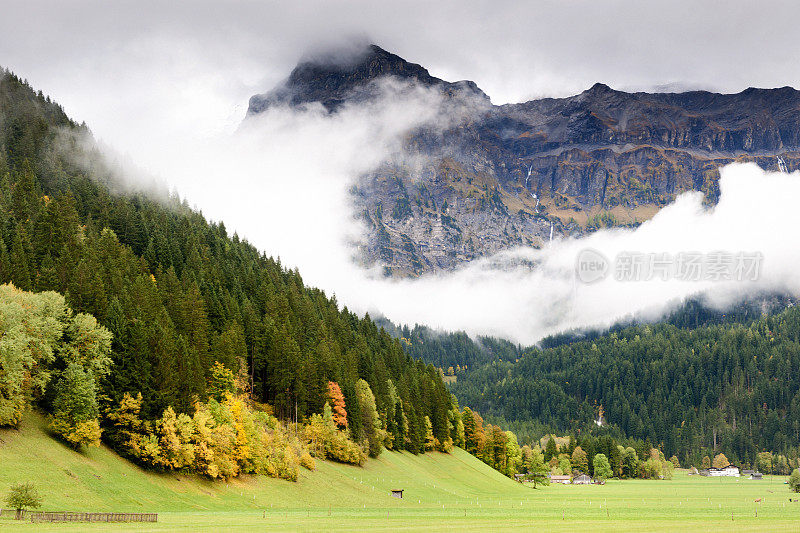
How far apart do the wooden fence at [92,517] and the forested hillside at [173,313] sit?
19.9 metres

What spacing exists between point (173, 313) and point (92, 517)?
169 ft

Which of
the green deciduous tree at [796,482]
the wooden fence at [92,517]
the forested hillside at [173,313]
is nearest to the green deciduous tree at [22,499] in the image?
the wooden fence at [92,517]

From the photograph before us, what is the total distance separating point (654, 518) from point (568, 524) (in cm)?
1625

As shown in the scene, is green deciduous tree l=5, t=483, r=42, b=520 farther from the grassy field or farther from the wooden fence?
the grassy field

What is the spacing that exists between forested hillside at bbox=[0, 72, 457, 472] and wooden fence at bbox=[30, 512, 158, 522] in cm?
1988

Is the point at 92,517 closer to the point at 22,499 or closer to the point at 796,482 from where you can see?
the point at 22,499

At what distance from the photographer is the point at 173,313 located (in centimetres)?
10669

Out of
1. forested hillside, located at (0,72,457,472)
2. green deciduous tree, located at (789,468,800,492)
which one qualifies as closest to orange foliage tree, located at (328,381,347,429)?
forested hillside, located at (0,72,457,472)

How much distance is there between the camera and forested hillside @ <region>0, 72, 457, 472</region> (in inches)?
3339

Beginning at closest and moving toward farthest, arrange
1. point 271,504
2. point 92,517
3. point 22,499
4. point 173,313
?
point 22,499, point 92,517, point 271,504, point 173,313

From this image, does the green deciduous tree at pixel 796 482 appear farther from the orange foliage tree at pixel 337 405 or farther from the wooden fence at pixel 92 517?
the wooden fence at pixel 92 517

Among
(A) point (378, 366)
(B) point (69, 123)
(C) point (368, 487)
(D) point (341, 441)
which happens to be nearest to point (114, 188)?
(B) point (69, 123)

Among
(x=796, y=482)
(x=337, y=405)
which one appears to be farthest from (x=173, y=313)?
(x=796, y=482)

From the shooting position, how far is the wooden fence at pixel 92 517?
179 ft
